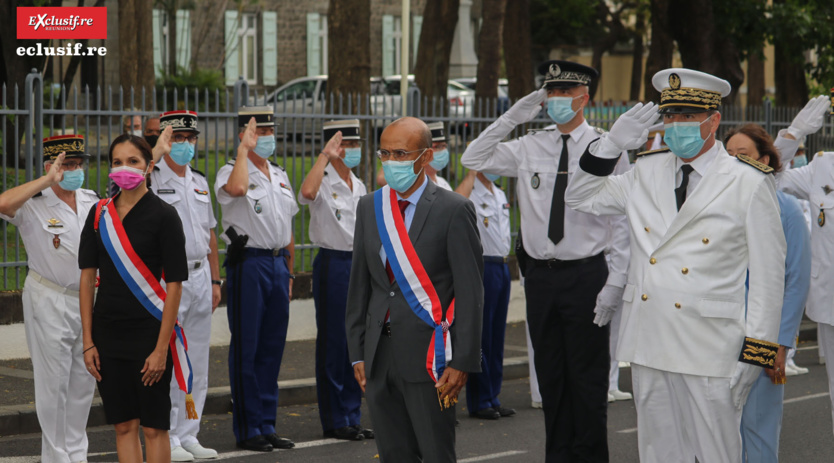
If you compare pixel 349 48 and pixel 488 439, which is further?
pixel 349 48

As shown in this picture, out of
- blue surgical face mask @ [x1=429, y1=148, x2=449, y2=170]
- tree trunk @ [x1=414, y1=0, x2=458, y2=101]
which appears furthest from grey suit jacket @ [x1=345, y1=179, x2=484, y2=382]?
tree trunk @ [x1=414, y1=0, x2=458, y2=101]

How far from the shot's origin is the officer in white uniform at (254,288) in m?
7.75

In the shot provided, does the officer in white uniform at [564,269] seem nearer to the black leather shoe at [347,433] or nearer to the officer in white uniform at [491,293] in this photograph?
the black leather shoe at [347,433]

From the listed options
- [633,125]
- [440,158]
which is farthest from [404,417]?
[440,158]

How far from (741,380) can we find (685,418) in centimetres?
31

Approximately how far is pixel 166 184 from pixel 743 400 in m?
4.33

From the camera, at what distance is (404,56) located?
40.5 feet

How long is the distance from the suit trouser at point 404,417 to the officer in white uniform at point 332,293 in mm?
3192

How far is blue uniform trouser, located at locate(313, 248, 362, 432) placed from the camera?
816cm

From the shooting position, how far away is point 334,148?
327 inches

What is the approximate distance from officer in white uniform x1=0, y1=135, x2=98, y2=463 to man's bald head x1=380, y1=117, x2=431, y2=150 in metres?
2.70

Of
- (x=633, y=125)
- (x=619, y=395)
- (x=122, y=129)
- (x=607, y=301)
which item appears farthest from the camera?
(x=122, y=129)

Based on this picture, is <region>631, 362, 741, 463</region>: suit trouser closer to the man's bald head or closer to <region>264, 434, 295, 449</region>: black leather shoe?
the man's bald head

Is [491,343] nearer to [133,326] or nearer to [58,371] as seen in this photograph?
[58,371]
